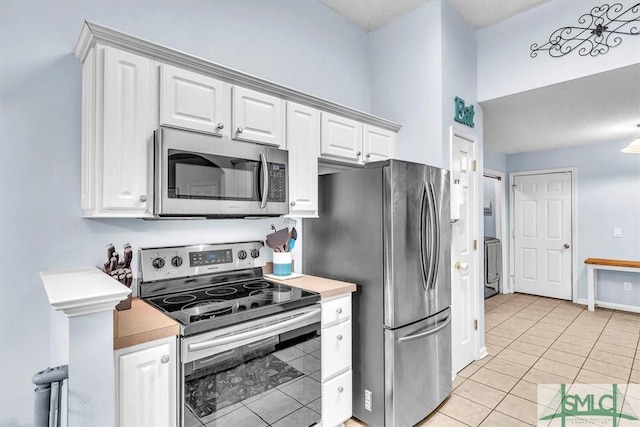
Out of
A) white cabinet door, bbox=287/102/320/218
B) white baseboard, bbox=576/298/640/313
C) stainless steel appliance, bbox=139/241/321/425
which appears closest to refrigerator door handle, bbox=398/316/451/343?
stainless steel appliance, bbox=139/241/321/425

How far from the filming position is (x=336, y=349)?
6.57 feet

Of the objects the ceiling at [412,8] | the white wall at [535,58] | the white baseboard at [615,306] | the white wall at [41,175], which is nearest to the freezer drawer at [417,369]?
the white wall at [41,175]

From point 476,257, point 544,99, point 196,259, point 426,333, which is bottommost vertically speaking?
point 426,333

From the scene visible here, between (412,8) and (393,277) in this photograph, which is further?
(412,8)

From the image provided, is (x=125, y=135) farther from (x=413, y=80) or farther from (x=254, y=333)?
(x=413, y=80)

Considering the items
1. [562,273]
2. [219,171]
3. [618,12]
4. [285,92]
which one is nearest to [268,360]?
[219,171]

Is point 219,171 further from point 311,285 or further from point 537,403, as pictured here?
point 537,403

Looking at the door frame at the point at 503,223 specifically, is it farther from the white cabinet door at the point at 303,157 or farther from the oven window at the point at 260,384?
the oven window at the point at 260,384

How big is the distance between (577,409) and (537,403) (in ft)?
0.83

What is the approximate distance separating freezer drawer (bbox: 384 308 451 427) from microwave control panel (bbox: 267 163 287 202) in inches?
42.0

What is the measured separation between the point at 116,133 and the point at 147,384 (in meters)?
1.08

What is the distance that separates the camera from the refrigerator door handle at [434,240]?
2224 mm

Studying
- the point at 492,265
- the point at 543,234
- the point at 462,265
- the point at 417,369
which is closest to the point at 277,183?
the point at 417,369

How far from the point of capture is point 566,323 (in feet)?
13.9
